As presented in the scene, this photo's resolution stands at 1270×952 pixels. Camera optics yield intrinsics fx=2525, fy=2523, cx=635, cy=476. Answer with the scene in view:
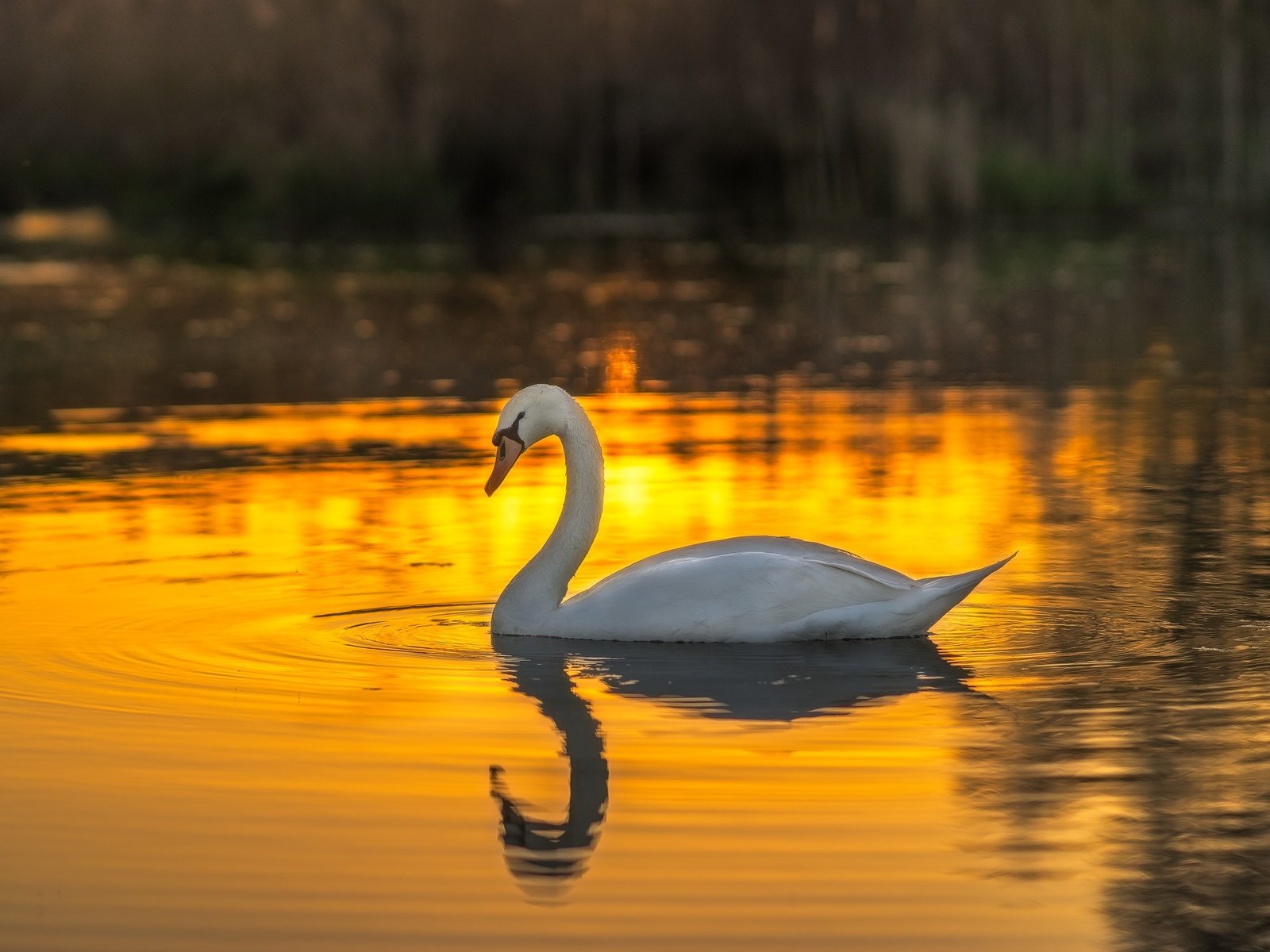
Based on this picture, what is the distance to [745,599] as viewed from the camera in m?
9.10

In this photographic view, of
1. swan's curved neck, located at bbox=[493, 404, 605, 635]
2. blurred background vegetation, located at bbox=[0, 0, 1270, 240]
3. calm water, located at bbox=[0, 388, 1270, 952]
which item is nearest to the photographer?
calm water, located at bbox=[0, 388, 1270, 952]

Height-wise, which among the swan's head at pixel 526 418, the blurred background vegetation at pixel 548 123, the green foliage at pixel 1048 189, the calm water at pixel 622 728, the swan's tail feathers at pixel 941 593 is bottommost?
the calm water at pixel 622 728

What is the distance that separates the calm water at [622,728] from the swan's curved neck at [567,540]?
22 centimetres

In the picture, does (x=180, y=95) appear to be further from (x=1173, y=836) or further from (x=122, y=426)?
(x=1173, y=836)

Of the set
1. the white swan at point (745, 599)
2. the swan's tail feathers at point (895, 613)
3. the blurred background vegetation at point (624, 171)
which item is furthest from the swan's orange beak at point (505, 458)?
the blurred background vegetation at point (624, 171)

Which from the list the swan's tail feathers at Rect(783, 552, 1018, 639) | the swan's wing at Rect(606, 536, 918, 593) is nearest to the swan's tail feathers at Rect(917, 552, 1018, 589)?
the swan's tail feathers at Rect(783, 552, 1018, 639)

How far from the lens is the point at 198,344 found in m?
26.1

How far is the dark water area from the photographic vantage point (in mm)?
21156

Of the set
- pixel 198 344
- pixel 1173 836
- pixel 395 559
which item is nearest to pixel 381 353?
pixel 198 344

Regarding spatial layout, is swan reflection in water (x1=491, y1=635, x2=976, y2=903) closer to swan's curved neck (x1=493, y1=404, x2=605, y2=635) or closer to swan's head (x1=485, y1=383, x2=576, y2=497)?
swan's curved neck (x1=493, y1=404, x2=605, y2=635)

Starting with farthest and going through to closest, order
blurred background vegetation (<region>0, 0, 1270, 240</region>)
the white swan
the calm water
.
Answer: blurred background vegetation (<region>0, 0, 1270, 240</region>)
the white swan
the calm water

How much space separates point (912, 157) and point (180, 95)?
19.2 meters

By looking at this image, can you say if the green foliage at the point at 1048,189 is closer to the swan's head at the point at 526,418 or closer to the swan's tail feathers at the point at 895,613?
the swan's head at the point at 526,418

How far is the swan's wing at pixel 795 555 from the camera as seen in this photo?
29.8 feet
